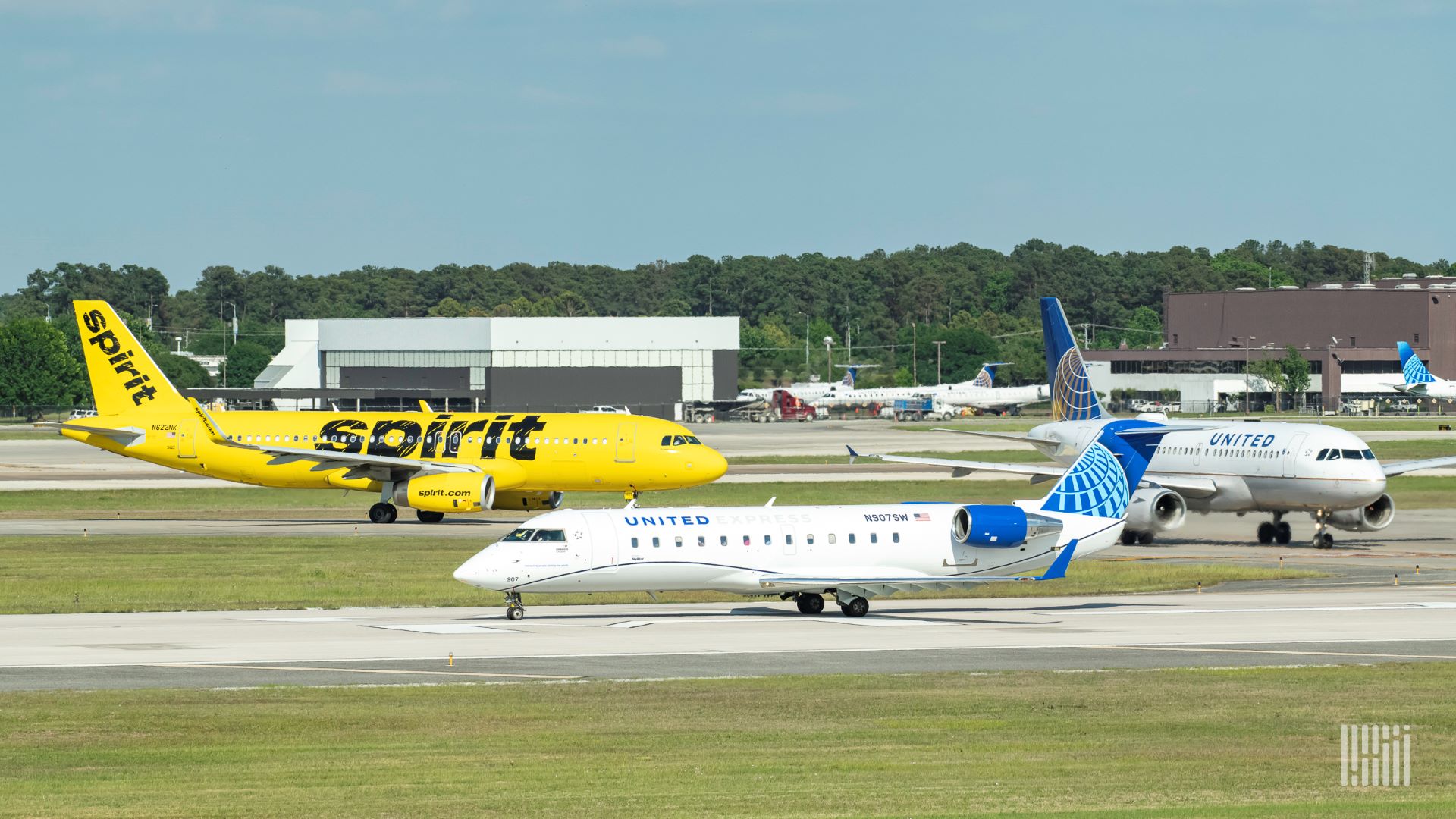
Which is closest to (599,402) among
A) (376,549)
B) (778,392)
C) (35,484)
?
(778,392)

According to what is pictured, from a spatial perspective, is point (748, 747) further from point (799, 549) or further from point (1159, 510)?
point (1159, 510)

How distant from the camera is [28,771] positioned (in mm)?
21953

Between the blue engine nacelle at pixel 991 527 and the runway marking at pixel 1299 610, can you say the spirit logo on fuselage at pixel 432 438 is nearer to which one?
the blue engine nacelle at pixel 991 527

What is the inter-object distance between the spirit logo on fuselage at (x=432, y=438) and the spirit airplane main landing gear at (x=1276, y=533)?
2575cm

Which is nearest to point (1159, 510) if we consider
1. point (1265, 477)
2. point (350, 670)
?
point (1265, 477)

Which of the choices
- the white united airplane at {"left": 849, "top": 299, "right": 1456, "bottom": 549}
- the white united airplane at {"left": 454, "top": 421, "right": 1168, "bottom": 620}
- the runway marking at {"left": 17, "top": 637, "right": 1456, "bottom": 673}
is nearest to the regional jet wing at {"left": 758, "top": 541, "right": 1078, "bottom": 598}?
the white united airplane at {"left": 454, "top": 421, "right": 1168, "bottom": 620}

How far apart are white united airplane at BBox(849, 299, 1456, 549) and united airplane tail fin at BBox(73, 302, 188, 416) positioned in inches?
1180

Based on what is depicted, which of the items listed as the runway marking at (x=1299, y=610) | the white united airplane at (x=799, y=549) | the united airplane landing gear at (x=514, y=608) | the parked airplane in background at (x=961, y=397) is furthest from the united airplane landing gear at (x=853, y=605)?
the parked airplane in background at (x=961, y=397)

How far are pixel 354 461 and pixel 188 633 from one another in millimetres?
27964

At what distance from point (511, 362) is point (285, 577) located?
136 m

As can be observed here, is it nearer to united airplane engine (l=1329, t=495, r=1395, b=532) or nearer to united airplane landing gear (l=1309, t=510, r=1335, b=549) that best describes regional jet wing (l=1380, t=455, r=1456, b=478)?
united airplane engine (l=1329, t=495, r=1395, b=532)

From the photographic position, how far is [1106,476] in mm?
40031

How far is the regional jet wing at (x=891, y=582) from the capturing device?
37.3 meters

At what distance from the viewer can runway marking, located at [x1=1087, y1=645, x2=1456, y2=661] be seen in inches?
1277
